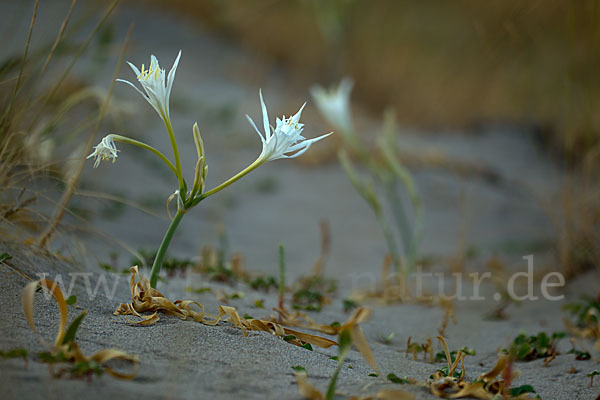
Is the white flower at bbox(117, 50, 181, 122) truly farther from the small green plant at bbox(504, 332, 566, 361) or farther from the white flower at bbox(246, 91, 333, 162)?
the small green plant at bbox(504, 332, 566, 361)

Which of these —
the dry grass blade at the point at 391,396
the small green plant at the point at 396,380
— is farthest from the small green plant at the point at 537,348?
the dry grass blade at the point at 391,396

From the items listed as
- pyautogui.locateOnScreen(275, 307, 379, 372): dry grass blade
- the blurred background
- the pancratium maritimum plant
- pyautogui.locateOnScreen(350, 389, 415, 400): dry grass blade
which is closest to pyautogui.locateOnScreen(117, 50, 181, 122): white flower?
the pancratium maritimum plant

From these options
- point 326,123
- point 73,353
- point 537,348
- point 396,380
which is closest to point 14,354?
point 73,353

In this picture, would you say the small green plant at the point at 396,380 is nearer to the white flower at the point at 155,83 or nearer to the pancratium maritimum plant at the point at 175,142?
the pancratium maritimum plant at the point at 175,142

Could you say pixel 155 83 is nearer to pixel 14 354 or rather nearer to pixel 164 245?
pixel 164 245

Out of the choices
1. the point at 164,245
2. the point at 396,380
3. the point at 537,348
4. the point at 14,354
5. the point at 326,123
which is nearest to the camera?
the point at 14,354

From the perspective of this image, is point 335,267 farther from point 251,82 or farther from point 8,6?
point 8,6
